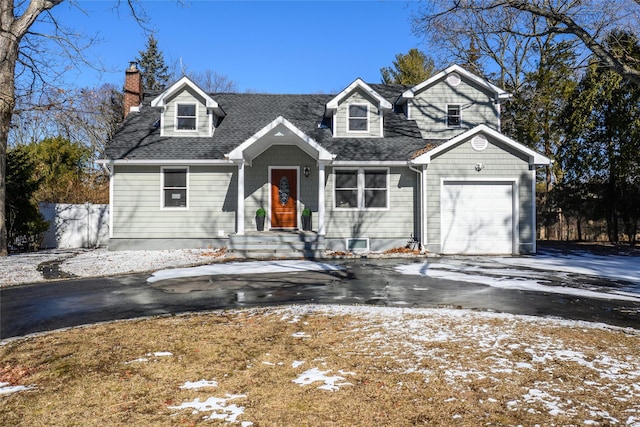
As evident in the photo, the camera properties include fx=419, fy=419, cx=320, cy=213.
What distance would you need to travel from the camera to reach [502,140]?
1398cm

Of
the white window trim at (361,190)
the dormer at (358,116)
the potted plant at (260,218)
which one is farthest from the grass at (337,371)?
the dormer at (358,116)

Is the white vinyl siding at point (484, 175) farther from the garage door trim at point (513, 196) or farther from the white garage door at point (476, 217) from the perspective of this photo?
the white garage door at point (476, 217)

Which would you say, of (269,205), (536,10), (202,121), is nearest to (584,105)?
(536,10)

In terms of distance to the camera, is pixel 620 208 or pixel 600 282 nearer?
pixel 600 282

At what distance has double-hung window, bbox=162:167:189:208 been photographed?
1498 centimetres

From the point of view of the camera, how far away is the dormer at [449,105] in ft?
56.5

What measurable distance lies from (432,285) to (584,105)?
57.5 ft

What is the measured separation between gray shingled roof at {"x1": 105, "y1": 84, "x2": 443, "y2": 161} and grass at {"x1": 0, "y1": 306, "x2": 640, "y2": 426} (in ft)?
33.2

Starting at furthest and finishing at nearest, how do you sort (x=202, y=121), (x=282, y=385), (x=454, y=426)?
(x=202, y=121), (x=282, y=385), (x=454, y=426)

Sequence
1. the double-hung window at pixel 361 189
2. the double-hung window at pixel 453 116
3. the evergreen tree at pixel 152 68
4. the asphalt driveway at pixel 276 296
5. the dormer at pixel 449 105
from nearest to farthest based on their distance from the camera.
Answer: the asphalt driveway at pixel 276 296 → the double-hung window at pixel 361 189 → the dormer at pixel 449 105 → the double-hung window at pixel 453 116 → the evergreen tree at pixel 152 68

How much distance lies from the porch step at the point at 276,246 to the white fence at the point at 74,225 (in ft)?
26.3

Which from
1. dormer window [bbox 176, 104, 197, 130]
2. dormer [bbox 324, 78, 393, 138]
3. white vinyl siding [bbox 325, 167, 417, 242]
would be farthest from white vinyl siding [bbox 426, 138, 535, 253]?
dormer window [bbox 176, 104, 197, 130]

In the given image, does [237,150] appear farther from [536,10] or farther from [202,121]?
[536,10]

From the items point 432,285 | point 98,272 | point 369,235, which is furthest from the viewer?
point 369,235
